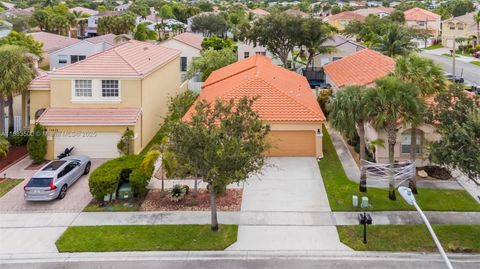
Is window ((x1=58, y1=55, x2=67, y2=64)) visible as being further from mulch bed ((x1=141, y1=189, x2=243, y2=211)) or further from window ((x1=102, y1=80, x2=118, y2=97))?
mulch bed ((x1=141, y1=189, x2=243, y2=211))

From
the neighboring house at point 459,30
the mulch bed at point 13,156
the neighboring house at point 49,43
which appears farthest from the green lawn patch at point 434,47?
the mulch bed at point 13,156

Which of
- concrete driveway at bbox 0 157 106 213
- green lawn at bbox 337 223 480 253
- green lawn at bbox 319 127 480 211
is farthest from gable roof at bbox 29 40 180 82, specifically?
green lawn at bbox 337 223 480 253

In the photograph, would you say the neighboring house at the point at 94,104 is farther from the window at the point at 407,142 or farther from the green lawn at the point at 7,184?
the window at the point at 407,142

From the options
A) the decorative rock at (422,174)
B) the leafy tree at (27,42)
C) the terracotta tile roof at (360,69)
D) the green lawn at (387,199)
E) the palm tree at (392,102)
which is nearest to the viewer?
the palm tree at (392,102)

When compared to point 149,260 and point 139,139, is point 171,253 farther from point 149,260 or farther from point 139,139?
point 139,139

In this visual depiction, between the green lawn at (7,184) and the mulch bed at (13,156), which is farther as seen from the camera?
the mulch bed at (13,156)

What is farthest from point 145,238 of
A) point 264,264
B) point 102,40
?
point 102,40

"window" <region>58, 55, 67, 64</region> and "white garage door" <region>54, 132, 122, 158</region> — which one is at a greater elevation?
"window" <region>58, 55, 67, 64</region>
